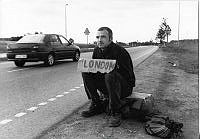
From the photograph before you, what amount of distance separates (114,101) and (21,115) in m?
1.85

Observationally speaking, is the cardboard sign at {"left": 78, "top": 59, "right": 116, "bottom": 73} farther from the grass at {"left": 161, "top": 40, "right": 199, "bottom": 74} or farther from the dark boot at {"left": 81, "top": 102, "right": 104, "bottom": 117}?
the grass at {"left": 161, "top": 40, "right": 199, "bottom": 74}

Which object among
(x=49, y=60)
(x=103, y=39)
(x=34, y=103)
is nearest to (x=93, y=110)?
(x=103, y=39)

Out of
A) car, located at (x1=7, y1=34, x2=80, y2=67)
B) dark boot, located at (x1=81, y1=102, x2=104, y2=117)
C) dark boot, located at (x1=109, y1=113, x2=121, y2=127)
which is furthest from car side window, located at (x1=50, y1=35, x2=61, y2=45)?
dark boot, located at (x1=109, y1=113, x2=121, y2=127)

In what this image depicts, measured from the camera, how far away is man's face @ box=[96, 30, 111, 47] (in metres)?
5.38

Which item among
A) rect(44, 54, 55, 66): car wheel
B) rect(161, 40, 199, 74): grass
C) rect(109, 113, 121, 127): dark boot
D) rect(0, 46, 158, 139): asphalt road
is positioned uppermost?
rect(44, 54, 55, 66): car wheel

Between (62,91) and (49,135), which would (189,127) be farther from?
(62,91)

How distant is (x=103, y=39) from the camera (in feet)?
17.6

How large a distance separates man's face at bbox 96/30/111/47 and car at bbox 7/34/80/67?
1103 centimetres

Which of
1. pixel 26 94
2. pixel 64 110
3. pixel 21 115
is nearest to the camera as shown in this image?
pixel 21 115

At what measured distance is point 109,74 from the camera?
520cm

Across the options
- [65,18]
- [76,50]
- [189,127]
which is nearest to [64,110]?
[189,127]

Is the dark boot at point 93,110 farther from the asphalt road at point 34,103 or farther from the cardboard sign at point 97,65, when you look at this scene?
the cardboard sign at point 97,65

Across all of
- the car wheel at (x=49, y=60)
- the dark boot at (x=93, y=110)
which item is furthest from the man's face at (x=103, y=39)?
the car wheel at (x=49, y=60)

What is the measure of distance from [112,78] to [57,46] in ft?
41.5
